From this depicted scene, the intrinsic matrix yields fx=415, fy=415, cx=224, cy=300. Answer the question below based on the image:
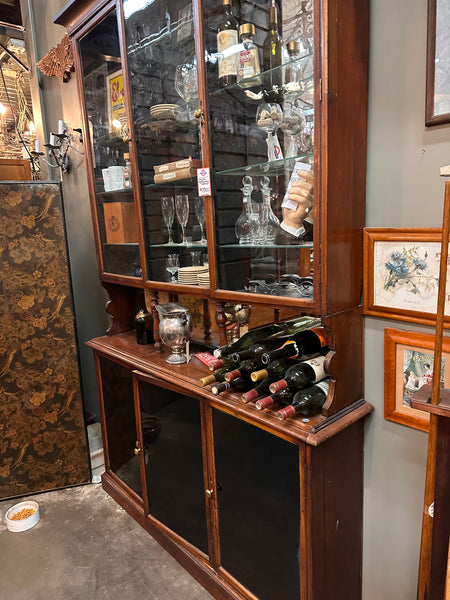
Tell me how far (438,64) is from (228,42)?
64 centimetres

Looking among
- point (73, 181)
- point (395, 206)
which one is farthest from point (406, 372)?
point (73, 181)

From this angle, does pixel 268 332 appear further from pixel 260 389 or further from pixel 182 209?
pixel 182 209

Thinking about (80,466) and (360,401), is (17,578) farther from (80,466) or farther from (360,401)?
(360,401)

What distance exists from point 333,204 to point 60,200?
1.56 meters

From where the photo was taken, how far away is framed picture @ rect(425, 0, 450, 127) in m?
1.04

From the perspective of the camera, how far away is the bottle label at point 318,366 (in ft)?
4.29

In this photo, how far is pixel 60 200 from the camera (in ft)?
7.05

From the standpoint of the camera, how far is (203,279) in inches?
59.9

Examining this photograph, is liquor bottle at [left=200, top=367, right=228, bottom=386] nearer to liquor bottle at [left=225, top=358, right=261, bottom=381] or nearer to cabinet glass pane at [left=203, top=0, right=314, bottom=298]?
liquor bottle at [left=225, top=358, right=261, bottom=381]

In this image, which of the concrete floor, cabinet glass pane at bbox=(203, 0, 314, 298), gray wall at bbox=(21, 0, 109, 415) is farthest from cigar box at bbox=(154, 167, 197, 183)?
the concrete floor

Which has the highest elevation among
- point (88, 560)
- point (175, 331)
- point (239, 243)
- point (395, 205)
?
point (395, 205)

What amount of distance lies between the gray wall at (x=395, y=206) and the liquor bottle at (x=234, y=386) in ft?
1.31

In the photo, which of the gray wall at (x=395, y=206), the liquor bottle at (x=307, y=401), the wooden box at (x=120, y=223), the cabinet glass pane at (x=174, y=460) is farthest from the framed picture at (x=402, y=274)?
the wooden box at (x=120, y=223)

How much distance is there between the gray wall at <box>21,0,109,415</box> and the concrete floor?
0.91m
